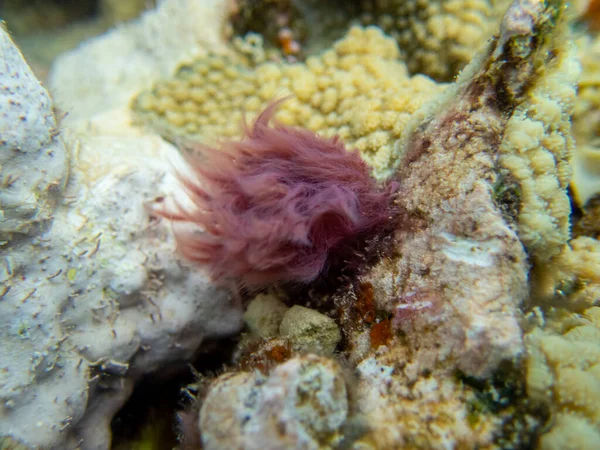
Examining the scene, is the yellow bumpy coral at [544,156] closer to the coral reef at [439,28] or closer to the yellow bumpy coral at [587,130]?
the yellow bumpy coral at [587,130]

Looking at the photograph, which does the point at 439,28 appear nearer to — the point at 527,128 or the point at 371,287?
the point at 527,128

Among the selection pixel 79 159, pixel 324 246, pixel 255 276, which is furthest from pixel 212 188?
pixel 79 159

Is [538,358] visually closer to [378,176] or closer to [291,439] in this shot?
[291,439]

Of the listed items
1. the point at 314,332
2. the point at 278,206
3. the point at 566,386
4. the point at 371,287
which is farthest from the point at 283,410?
the point at 566,386

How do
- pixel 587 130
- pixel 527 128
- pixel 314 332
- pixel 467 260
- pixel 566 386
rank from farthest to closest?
pixel 587 130, pixel 314 332, pixel 527 128, pixel 467 260, pixel 566 386

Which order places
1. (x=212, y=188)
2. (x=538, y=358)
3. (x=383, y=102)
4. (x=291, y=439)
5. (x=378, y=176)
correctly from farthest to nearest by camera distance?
(x=383, y=102) < (x=378, y=176) < (x=212, y=188) < (x=538, y=358) < (x=291, y=439)

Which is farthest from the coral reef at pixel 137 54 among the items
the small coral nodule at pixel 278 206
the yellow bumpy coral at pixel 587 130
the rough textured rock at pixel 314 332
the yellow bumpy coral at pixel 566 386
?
the yellow bumpy coral at pixel 566 386
